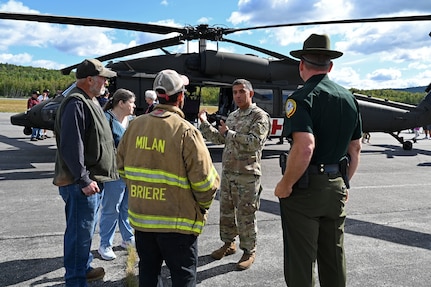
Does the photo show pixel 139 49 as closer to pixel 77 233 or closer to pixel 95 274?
pixel 95 274

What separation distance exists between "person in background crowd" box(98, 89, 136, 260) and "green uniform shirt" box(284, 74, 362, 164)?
2.09 metres

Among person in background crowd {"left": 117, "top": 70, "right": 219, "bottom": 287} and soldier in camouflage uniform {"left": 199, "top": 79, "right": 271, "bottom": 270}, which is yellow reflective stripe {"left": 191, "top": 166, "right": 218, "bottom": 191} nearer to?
person in background crowd {"left": 117, "top": 70, "right": 219, "bottom": 287}

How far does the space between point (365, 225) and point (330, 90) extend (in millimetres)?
3234

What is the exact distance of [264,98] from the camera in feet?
35.5

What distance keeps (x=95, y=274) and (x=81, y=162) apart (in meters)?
1.15

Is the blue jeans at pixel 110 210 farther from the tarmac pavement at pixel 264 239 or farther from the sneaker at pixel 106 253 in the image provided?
the tarmac pavement at pixel 264 239

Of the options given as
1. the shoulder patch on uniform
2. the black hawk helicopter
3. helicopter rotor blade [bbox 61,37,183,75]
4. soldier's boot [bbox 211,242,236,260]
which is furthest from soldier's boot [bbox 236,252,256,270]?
helicopter rotor blade [bbox 61,37,183,75]

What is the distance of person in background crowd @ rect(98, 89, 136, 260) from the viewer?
146 inches

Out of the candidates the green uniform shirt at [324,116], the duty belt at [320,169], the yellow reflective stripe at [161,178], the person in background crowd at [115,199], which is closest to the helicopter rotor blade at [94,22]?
the person in background crowd at [115,199]

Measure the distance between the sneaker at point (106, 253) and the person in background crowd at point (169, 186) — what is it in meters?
1.51

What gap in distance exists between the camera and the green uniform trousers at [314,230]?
7.75 feet

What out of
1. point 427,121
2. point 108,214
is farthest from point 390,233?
point 427,121

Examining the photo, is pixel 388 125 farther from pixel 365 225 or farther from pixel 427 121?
pixel 365 225

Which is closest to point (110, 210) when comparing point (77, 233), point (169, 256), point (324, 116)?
point (77, 233)
